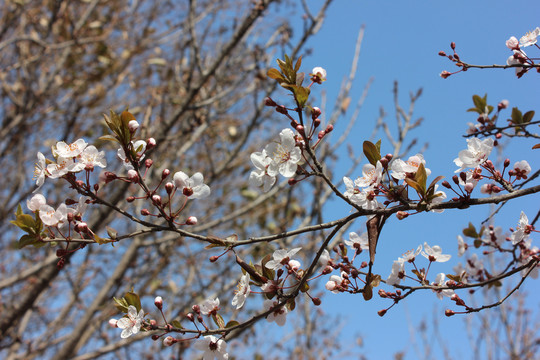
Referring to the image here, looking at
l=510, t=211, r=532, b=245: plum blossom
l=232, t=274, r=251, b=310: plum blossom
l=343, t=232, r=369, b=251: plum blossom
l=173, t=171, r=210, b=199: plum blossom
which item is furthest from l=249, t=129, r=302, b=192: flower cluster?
l=510, t=211, r=532, b=245: plum blossom

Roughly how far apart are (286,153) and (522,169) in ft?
2.96

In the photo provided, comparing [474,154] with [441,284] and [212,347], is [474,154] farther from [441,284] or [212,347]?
[212,347]

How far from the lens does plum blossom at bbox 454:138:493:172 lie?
4.29ft

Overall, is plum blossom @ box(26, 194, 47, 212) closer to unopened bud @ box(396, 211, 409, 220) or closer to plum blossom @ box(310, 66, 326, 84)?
plum blossom @ box(310, 66, 326, 84)

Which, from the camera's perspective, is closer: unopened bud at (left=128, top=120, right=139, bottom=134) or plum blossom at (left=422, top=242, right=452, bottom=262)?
unopened bud at (left=128, top=120, right=139, bottom=134)

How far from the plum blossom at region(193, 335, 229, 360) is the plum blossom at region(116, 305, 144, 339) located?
0.20m

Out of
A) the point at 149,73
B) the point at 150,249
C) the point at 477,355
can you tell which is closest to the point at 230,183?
the point at 150,249

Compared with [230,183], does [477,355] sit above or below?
below

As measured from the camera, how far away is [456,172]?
1295 mm

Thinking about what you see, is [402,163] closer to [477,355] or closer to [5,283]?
[5,283]

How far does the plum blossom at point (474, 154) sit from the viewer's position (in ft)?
4.29

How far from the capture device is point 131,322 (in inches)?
54.0

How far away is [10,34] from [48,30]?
187cm

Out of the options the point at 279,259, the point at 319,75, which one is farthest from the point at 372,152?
the point at 279,259
